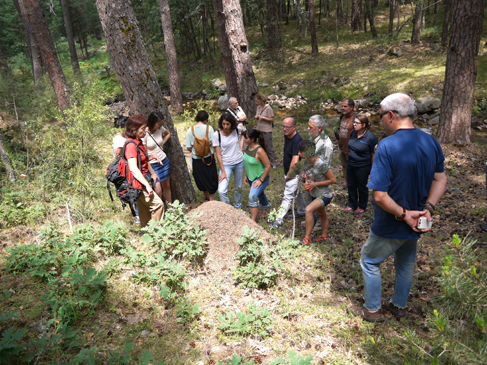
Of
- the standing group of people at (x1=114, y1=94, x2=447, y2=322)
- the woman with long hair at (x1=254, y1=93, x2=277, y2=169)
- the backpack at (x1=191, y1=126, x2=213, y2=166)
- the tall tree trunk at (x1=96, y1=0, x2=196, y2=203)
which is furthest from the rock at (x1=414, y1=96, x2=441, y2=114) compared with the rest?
the tall tree trunk at (x1=96, y1=0, x2=196, y2=203)

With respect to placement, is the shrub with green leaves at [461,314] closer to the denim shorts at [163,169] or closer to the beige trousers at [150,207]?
the beige trousers at [150,207]

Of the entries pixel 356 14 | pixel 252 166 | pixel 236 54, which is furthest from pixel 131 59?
pixel 356 14

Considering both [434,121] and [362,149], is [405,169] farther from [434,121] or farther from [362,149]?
[434,121]

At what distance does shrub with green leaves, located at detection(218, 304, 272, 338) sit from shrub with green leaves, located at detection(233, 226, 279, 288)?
553 mm

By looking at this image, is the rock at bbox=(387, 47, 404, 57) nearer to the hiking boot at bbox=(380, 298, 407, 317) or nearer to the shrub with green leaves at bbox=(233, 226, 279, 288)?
the shrub with green leaves at bbox=(233, 226, 279, 288)

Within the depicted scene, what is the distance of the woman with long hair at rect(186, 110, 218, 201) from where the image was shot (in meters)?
5.47

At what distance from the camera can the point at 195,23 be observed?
83.5 feet

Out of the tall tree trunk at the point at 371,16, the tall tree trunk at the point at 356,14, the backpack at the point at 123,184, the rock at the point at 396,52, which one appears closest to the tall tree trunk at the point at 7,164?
the backpack at the point at 123,184

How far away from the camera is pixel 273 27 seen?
21.8m

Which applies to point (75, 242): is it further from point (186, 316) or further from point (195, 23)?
point (195, 23)

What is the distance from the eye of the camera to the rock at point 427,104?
1189cm

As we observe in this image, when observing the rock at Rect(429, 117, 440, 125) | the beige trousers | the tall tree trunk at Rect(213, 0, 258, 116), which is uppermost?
the tall tree trunk at Rect(213, 0, 258, 116)

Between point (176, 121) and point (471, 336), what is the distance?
1314 centimetres

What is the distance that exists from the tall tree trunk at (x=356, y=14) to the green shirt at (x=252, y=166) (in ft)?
76.0
